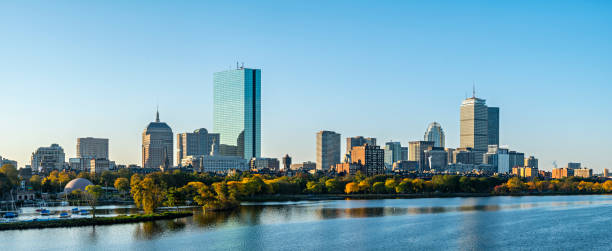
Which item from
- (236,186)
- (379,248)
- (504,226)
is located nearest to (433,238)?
(379,248)

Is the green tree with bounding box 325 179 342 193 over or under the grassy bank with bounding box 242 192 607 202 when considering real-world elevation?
over

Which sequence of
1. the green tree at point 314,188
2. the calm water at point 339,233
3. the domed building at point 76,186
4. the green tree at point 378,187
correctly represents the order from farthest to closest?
the green tree at point 378,187 < the green tree at point 314,188 < the domed building at point 76,186 < the calm water at point 339,233

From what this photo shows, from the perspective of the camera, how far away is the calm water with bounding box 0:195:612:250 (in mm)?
71312

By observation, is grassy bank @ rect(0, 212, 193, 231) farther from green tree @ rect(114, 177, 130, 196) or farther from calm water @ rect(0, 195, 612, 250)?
green tree @ rect(114, 177, 130, 196)

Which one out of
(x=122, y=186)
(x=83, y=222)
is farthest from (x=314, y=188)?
(x=83, y=222)

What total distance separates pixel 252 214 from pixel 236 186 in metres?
37.5

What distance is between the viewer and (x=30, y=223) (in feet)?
278

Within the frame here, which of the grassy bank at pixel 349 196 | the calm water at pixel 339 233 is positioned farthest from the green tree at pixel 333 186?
the calm water at pixel 339 233

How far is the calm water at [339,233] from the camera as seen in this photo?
71.3m

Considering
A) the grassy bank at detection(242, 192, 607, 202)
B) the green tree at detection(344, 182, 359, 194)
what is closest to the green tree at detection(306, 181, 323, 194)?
the grassy bank at detection(242, 192, 607, 202)

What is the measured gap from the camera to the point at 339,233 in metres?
81.6

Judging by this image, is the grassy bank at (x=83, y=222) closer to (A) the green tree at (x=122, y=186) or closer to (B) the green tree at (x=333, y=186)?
(A) the green tree at (x=122, y=186)

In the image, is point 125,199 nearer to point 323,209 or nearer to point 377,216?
point 323,209

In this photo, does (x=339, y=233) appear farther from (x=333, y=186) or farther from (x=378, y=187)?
(x=378, y=187)
